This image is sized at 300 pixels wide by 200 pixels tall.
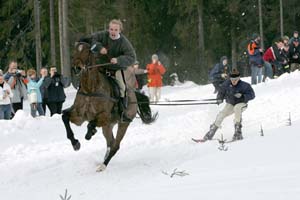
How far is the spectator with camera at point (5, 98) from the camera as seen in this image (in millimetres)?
15363

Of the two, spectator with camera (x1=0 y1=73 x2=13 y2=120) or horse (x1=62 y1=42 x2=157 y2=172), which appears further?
spectator with camera (x1=0 y1=73 x2=13 y2=120)

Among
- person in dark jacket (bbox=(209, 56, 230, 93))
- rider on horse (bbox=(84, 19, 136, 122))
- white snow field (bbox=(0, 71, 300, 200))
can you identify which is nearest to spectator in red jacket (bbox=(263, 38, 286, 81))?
person in dark jacket (bbox=(209, 56, 230, 93))

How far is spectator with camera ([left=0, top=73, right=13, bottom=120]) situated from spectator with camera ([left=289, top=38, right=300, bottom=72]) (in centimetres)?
1181

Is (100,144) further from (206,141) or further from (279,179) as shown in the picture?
(279,179)

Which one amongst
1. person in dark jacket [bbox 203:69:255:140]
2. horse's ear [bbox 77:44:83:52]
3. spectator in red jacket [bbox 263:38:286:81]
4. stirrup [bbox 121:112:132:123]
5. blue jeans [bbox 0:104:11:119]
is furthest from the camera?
spectator in red jacket [bbox 263:38:286:81]

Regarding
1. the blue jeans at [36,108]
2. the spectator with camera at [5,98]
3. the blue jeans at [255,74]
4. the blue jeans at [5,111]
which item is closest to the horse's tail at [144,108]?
the spectator with camera at [5,98]

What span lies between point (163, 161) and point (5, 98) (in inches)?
271

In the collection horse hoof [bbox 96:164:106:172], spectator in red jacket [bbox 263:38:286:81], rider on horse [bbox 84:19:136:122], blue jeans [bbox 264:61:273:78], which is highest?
rider on horse [bbox 84:19:136:122]

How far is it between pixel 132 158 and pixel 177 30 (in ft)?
110

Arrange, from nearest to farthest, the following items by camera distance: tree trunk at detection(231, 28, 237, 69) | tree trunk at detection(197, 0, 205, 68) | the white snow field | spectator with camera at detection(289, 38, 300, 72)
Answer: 1. the white snow field
2. spectator with camera at detection(289, 38, 300, 72)
3. tree trunk at detection(197, 0, 205, 68)
4. tree trunk at detection(231, 28, 237, 69)

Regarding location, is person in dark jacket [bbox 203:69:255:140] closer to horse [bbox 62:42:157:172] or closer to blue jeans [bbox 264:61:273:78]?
horse [bbox 62:42:157:172]

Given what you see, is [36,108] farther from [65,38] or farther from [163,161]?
[65,38]

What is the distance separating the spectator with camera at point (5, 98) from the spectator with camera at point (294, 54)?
38.7 ft

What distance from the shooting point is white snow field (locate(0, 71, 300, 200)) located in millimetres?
6230
